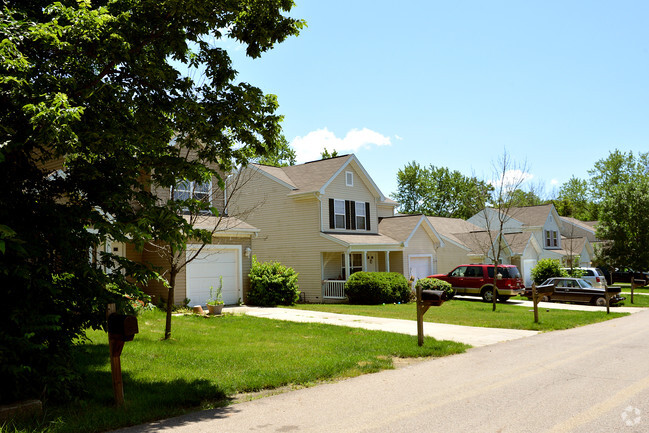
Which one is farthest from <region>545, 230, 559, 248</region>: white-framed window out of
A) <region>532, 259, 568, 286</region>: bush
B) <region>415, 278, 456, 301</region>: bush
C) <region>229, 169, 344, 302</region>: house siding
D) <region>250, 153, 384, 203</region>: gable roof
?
<region>229, 169, 344, 302</region>: house siding

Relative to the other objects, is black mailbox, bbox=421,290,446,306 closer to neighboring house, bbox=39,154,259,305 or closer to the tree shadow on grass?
the tree shadow on grass

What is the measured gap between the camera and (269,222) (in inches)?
1109

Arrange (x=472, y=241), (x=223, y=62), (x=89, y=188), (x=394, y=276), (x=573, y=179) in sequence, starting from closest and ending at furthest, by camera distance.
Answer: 1. (x=89, y=188)
2. (x=223, y=62)
3. (x=394, y=276)
4. (x=472, y=241)
5. (x=573, y=179)

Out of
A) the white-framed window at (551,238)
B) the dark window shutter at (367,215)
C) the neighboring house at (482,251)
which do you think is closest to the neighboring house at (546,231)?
the white-framed window at (551,238)

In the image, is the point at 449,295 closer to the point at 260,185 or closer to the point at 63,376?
the point at 260,185

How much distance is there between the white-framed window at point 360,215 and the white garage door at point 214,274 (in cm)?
903

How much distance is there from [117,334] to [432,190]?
72068mm

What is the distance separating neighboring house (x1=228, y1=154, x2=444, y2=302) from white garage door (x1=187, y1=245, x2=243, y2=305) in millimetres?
3867

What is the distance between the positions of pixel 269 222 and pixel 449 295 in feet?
35.5

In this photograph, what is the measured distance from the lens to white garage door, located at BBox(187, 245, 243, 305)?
2045 cm

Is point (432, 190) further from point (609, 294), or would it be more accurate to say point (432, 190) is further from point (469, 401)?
point (469, 401)

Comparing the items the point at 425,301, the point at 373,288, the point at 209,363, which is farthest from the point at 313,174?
the point at 209,363

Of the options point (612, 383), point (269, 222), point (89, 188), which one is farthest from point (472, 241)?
point (89, 188)

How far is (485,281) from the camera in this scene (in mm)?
27578
